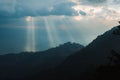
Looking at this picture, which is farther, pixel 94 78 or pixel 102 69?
pixel 94 78

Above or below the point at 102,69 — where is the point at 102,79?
below

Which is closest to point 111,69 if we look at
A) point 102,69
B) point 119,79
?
point 102,69

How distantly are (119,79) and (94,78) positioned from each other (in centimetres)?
310

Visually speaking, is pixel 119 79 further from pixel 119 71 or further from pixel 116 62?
pixel 116 62

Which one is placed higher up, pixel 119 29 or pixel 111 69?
pixel 119 29

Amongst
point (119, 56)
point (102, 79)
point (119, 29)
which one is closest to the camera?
point (119, 56)

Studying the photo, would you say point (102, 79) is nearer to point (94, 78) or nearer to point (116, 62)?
point (94, 78)

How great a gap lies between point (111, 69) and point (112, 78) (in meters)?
3.86

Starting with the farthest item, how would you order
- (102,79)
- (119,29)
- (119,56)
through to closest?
(102,79) < (119,29) < (119,56)

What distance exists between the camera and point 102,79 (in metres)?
32.2

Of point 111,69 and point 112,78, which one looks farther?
point 112,78

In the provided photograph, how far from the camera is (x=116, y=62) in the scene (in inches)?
1120

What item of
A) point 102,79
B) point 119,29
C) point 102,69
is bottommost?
point 102,79

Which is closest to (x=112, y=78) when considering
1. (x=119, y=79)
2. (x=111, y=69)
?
(x=119, y=79)
